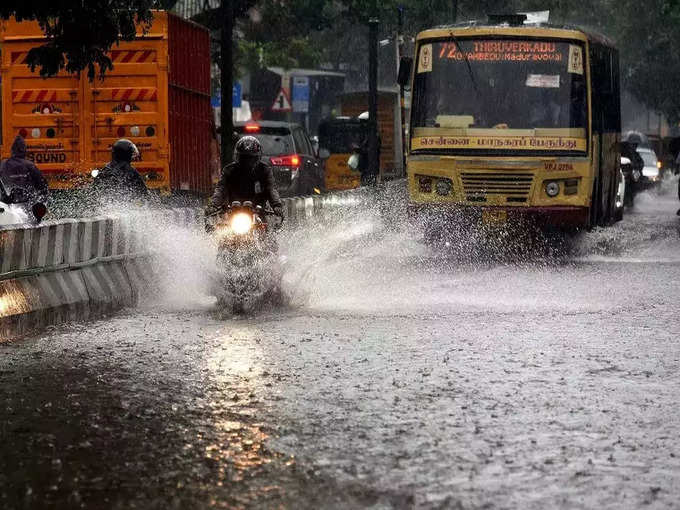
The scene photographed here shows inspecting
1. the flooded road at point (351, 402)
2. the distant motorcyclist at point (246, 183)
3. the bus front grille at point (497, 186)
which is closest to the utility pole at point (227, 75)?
the bus front grille at point (497, 186)

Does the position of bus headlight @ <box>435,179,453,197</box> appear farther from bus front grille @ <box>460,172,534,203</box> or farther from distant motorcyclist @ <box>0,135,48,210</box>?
distant motorcyclist @ <box>0,135,48,210</box>

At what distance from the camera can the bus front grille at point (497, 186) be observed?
2016cm

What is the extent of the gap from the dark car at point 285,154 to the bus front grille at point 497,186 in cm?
973

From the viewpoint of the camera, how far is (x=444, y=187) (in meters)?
20.4

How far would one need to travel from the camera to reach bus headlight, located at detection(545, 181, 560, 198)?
20.2m

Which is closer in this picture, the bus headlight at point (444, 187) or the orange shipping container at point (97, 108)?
the bus headlight at point (444, 187)

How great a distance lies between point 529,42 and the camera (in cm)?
2075

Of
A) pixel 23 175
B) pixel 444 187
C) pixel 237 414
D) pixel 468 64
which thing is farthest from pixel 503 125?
pixel 237 414

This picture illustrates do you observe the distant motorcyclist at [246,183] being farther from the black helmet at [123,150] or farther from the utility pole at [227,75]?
the utility pole at [227,75]

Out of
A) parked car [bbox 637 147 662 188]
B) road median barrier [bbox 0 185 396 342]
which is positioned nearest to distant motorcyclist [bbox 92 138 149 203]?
road median barrier [bbox 0 185 396 342]

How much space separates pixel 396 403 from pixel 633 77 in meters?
78.8

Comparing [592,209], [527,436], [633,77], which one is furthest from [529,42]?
[633,77]

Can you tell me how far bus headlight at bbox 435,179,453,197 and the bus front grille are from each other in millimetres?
202

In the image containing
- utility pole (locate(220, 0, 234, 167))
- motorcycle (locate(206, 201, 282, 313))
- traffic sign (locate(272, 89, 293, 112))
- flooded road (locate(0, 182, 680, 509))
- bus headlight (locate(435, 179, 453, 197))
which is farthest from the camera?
traffic sign (locate(272, 89, 293, 112))
